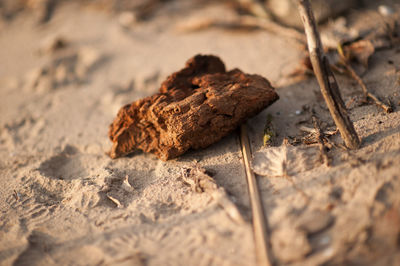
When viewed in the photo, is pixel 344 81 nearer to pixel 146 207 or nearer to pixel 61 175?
pixel 146 207

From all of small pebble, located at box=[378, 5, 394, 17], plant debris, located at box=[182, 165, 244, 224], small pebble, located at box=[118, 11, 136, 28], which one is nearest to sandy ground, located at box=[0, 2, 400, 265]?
plant debris, located at box=[182, 165, 244, 224]

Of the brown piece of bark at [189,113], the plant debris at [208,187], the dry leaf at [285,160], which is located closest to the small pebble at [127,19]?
the brown piece of bark at [189,113]

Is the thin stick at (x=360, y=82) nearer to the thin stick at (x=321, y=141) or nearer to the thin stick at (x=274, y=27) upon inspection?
the thin stick at (x=321, y=141)

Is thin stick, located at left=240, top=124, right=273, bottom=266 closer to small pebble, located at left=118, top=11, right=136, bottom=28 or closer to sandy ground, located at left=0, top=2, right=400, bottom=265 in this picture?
sandy ground, located at left=0, top=2, right=400, bottom=265

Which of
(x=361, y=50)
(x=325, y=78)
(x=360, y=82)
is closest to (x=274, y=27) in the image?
(x=361, y=50)

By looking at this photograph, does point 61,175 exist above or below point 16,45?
below

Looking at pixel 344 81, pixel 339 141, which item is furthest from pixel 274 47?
pixel 339 141

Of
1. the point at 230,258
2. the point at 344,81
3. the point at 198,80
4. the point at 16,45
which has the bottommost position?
the point at 230,258

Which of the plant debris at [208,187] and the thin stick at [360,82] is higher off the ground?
the thin stick at [360,82]
